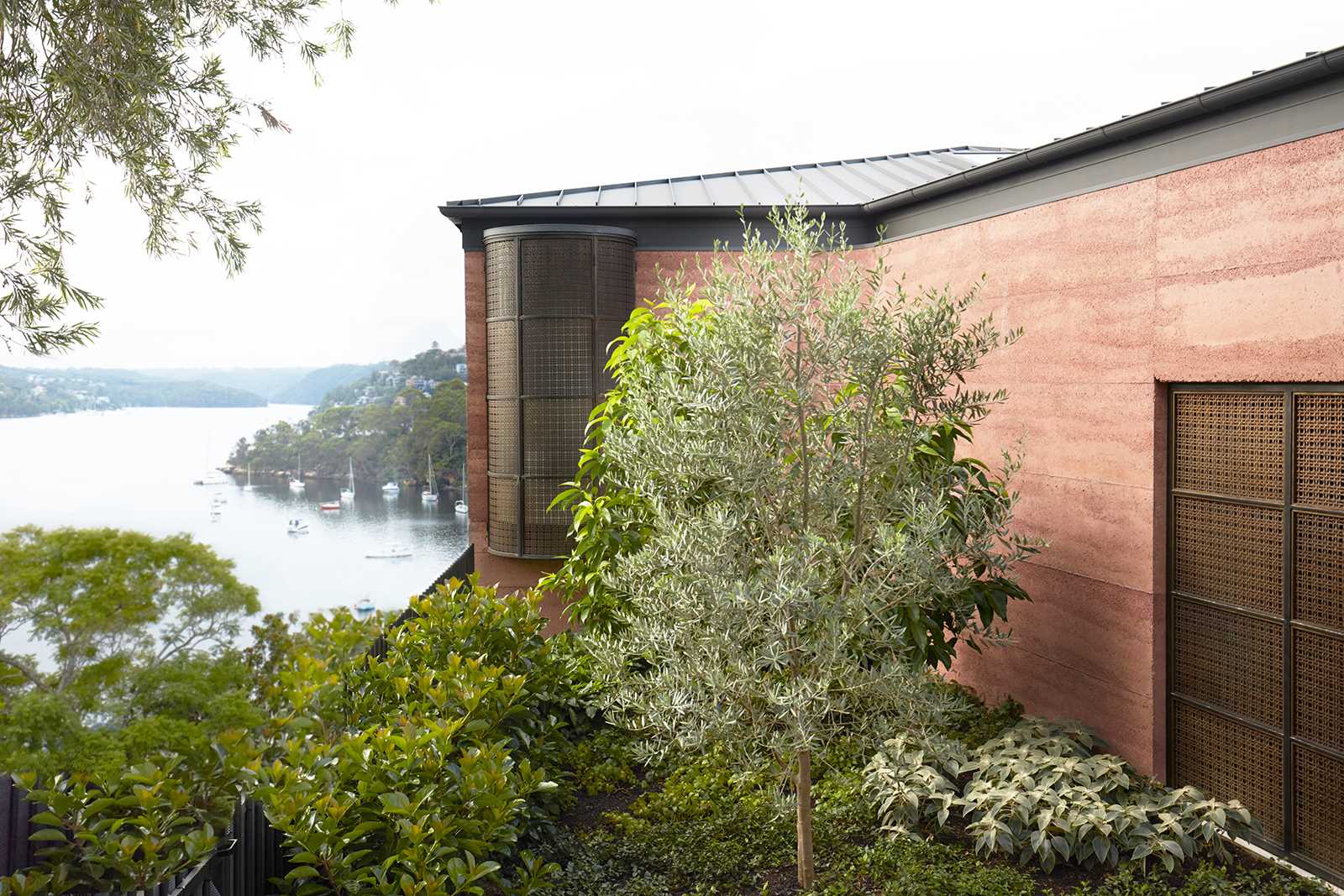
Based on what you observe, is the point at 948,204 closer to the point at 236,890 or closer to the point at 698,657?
the point at 698,657

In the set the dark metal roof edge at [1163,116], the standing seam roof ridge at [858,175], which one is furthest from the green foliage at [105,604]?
the dark metal roof edge at [1163,116]

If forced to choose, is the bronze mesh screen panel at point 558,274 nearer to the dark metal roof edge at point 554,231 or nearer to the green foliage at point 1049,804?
the dark metal roof edge at point 554,231

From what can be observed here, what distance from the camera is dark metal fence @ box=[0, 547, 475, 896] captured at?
2316 mm

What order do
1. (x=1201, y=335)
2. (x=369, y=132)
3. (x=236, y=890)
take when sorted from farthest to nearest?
(x=369, y=132), (x=1201, y=335), (x=236, y=890)

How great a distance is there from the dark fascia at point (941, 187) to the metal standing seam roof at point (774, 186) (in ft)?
0.22

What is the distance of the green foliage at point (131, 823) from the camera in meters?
2.09

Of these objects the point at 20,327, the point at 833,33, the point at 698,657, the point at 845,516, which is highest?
the point at 833,33

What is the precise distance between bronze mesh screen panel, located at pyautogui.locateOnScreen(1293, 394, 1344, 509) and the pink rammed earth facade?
0.43 ft

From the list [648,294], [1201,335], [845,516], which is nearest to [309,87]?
[648,294]

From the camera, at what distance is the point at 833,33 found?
13680mm

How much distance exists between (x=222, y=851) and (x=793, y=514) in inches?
84.0

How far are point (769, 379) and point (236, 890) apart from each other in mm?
2290

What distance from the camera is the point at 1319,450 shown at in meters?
3.68

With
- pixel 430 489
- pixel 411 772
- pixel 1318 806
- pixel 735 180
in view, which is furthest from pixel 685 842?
pixel 430 489
